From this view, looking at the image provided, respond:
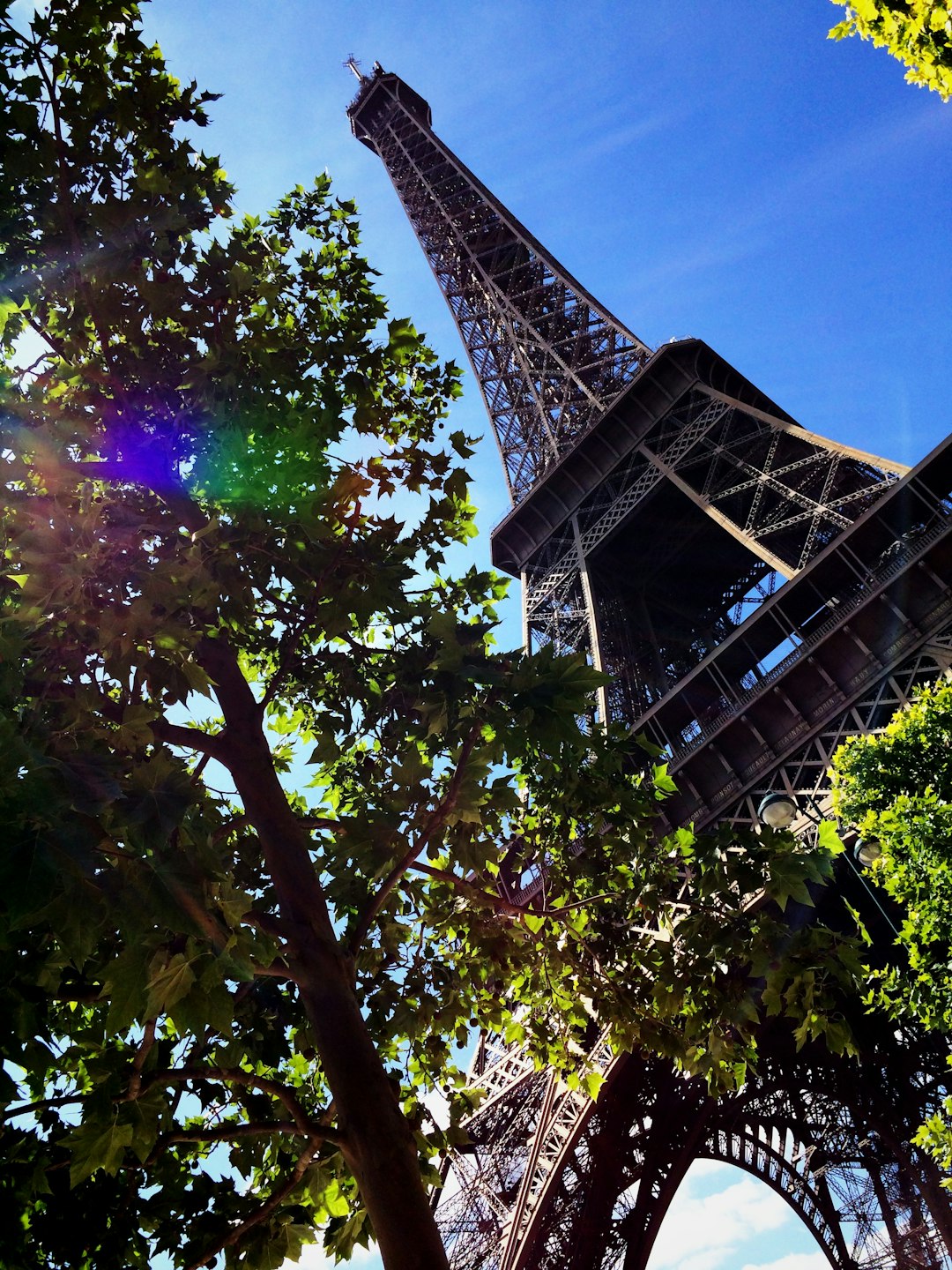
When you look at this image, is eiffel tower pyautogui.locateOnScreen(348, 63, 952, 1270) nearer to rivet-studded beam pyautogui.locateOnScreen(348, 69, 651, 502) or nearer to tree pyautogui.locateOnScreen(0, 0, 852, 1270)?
rivet-studded beam pyautogui.locateOnScreen(348, 69, 651, 502)

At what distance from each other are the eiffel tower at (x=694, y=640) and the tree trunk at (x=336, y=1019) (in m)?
6.99

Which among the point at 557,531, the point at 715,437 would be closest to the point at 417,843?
the point at 715,437

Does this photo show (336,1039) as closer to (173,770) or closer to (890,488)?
(173,770)

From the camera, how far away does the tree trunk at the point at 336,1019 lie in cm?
357

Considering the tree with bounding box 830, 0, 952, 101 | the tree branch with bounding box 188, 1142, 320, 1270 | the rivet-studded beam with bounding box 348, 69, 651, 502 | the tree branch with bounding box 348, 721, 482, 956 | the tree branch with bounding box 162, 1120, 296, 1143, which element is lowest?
the tree branch with bounding box 188, 1142, 320, 1270

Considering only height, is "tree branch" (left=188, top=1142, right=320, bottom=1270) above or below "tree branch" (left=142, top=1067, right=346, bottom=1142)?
below

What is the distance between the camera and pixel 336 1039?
3992mm

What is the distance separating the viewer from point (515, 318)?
137ft

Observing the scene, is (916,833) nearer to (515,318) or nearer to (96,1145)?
(96,1145)

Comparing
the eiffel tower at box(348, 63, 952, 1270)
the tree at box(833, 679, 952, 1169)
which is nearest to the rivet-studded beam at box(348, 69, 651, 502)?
the eiffel tower at box(348, 63, 952, 1270)

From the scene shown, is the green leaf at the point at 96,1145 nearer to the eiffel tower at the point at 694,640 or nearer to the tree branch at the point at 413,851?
the tree branch at the point at 413,851

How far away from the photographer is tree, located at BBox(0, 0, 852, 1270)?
3.34 meters

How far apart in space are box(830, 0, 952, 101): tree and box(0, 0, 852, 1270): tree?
3.68 meters

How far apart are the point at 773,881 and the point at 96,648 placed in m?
3.69
